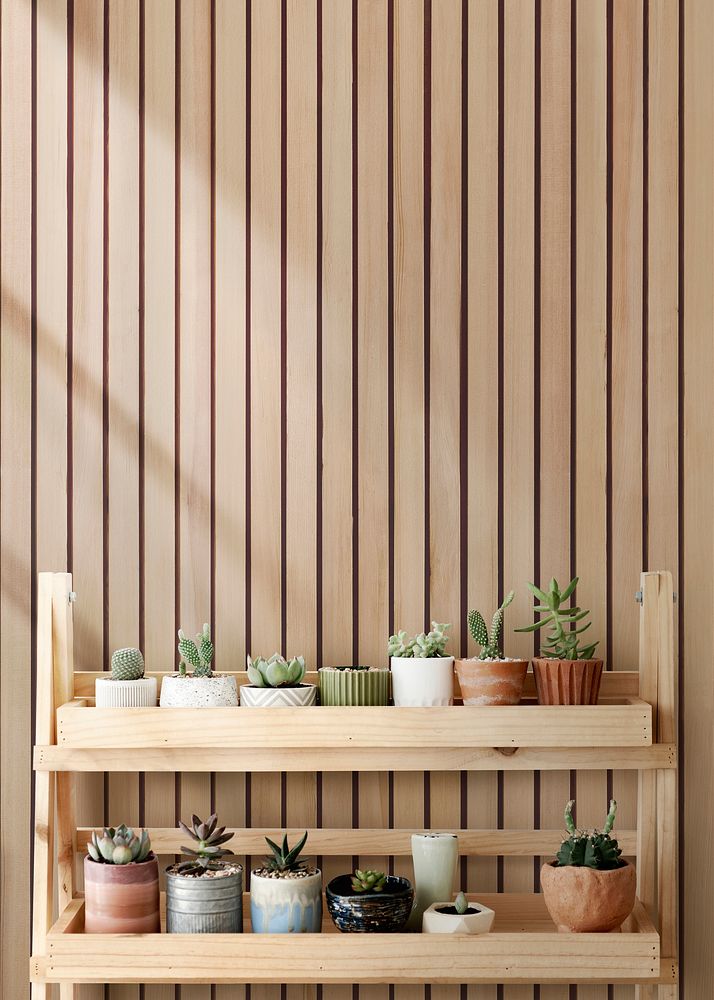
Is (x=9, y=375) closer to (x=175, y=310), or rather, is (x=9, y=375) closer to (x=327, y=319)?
(x=175, y=310)

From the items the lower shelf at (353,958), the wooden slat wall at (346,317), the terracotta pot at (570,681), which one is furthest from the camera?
the wooden slat wall at (346,317)

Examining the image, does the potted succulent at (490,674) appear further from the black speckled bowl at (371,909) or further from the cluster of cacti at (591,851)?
the black speckled bowl at (371,909)

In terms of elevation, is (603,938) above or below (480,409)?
below

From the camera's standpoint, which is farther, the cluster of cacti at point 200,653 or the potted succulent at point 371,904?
the cluster of cacti at point 200,653

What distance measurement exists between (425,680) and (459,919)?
0.34 m

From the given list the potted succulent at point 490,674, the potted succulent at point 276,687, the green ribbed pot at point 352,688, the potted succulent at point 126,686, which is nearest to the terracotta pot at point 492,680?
the potted succulent at point 490,674

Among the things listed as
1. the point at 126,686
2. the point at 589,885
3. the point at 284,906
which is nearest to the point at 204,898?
the point at 284,906

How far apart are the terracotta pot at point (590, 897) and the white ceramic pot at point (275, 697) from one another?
442mm

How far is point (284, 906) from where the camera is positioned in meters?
1.53

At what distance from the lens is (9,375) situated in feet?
5.87

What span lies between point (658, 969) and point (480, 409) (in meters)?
Answer: 0.89

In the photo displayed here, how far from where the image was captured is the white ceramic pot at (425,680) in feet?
5.29

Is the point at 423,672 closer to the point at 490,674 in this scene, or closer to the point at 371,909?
the point at 490,674

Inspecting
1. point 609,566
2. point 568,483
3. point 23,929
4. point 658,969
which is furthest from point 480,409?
point 23,929
